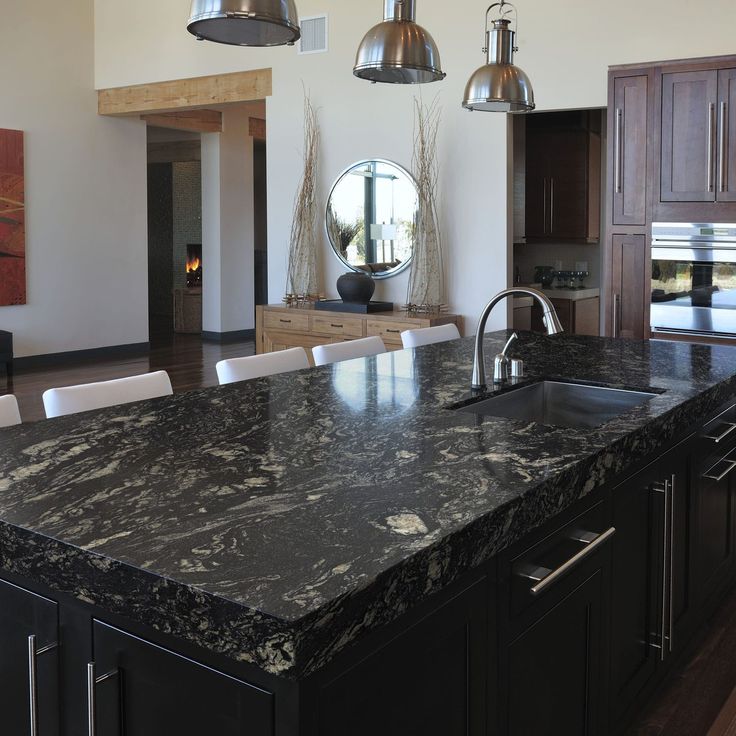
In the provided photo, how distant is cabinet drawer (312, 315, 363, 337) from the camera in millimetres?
7039

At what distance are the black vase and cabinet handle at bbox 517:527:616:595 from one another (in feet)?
17.0

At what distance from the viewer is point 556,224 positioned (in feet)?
26.6

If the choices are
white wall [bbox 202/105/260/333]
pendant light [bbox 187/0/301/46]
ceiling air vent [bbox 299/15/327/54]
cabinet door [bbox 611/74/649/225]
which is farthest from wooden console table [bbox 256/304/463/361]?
pendant light [bbox 187/0/301/46]

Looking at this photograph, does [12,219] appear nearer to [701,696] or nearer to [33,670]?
[701,696]

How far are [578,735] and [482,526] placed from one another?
2.66 ft

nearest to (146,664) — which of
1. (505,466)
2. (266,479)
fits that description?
(266,479)

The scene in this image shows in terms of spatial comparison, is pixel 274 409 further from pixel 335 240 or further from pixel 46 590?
pixel 335 240

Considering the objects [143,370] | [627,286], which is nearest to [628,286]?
[627,286]

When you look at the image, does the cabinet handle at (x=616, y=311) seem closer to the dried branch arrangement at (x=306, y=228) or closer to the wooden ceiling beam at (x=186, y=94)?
the dried branch arrangement at (x=306, y=228)

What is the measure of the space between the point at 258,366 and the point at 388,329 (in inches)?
136

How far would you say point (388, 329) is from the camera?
22.6 ft

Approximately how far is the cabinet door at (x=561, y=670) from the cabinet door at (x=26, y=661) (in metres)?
0.85

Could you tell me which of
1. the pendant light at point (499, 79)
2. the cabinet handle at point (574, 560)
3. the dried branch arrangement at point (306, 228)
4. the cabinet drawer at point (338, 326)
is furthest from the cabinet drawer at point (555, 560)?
the dried branch arrangement at point (306, 228)

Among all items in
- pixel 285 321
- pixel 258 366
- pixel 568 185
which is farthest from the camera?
pixel 568 185
